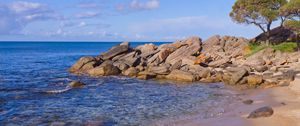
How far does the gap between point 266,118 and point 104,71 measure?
31158 mm

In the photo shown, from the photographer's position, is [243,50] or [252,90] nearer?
[252,90]

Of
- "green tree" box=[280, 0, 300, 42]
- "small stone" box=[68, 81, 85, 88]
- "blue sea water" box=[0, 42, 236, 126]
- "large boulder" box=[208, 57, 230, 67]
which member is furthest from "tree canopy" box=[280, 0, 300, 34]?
"small stone" box=[68, 81, 85, 88]

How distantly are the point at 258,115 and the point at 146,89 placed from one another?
54.9ft

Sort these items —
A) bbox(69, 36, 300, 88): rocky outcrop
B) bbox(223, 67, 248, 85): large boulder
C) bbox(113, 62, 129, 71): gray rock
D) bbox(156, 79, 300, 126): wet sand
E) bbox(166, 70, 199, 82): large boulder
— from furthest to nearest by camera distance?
1. bbox(113, 62, 129, 71): gray rock
2. bbox(166, 70, 199, 82): large boulder
3. bbox(69, 36, 300, 88): rocky outcrop
4. bbox(223, 67, 248, 85): large boulder
5. bbox(156, 79, 300, 126): wet sand

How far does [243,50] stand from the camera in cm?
5900

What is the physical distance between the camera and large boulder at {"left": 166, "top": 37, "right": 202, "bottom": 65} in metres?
55.6

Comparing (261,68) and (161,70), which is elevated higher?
(261,68)

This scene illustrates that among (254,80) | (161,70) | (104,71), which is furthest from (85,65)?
(254,80)

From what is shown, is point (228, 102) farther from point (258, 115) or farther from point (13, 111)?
point (13, 111)

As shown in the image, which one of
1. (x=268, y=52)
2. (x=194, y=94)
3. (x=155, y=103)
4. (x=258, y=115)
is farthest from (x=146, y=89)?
(x=268, y=52)

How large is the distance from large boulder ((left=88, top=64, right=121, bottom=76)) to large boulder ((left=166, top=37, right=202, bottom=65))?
791cm

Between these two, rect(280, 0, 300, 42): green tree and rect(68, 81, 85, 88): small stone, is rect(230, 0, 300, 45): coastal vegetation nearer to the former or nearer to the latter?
rect(280, 0, 300, 42): green tree

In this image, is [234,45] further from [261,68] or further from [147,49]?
[261,68]

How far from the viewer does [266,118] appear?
22.3 m
